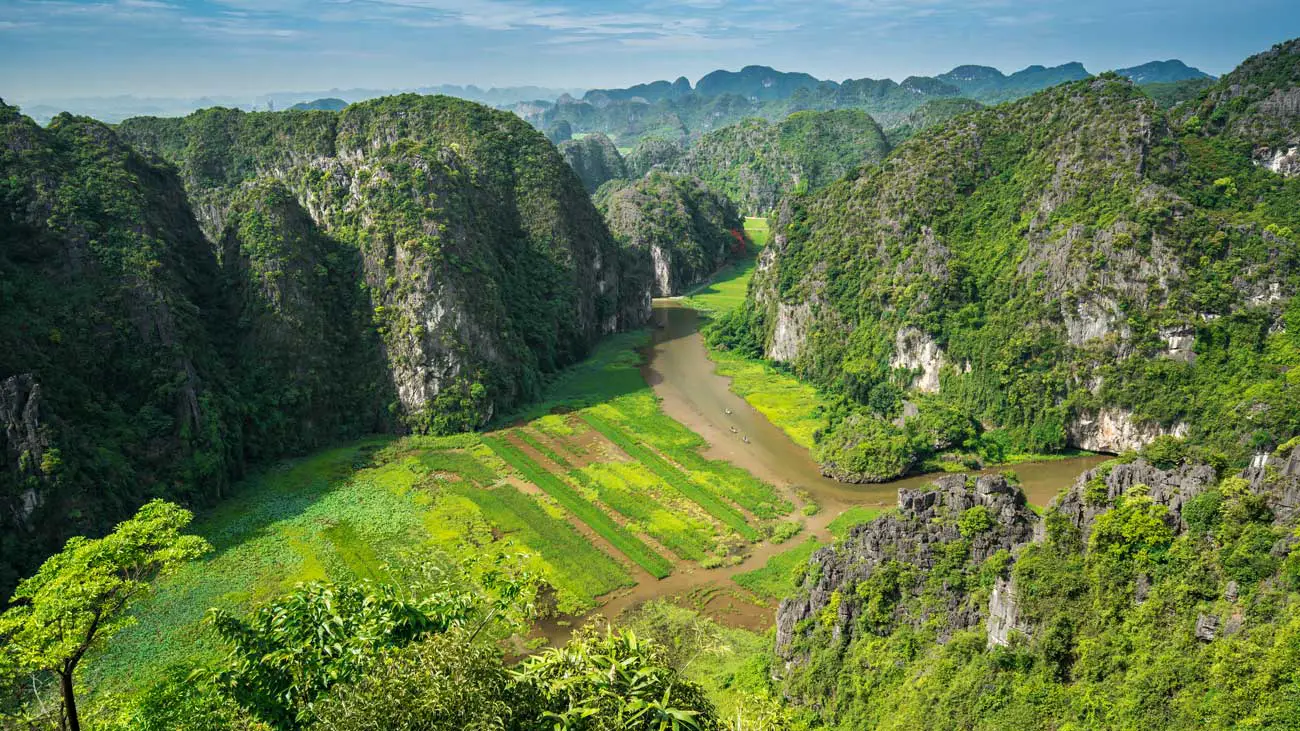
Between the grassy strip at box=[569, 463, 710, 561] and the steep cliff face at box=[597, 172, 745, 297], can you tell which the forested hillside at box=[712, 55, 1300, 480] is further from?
the steep cliff face at box=[597, 172, 745, 297]

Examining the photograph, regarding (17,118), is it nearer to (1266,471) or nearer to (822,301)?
(822,301)

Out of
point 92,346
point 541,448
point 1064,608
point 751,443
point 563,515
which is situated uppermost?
point 92,346

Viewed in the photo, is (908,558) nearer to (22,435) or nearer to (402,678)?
(402,678)

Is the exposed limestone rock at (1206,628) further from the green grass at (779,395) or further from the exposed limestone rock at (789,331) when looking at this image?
the exposed limestone rock at (789,331)

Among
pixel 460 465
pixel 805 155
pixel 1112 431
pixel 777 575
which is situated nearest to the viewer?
pixel 777 575

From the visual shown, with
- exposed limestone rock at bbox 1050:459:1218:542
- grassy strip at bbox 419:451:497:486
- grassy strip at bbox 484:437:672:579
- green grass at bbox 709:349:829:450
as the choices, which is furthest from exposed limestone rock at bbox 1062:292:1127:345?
grassy strip at bbox 419:451:497:486

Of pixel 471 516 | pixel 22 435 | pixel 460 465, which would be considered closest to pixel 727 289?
pixel 460 465
